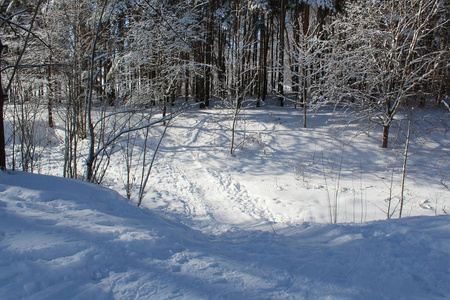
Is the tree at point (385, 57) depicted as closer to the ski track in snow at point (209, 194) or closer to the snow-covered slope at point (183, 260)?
the ski track in snow at point (209, 194)

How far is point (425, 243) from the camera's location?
6.82 ft

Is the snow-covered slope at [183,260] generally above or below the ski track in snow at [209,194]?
above

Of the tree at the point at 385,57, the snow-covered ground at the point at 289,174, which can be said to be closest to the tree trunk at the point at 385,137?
the tree at the point at 385,57

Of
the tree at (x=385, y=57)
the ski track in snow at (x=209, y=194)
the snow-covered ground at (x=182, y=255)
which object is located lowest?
the ski track in snow at (x=209, y=194)

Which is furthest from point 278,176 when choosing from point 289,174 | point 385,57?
point 385,57

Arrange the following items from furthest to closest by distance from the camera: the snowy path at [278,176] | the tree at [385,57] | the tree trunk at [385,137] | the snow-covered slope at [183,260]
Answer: the tree trunk at [385,137], the tree at [385,57], the snowy path at [278,176], the snow-covered slope at [183,260]

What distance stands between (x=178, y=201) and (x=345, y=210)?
13.8 ft

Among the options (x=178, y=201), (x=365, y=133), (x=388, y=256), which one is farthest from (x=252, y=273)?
(x=365, y=133)

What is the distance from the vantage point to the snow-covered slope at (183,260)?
134cm

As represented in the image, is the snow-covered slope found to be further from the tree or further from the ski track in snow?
the tree

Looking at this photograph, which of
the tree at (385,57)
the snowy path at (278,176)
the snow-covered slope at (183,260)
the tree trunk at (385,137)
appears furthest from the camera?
the tree trunk at (385,137)

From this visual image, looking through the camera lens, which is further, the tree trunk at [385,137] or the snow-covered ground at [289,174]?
the tree trunk at [385,137]

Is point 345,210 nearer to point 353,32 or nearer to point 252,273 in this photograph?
point 252,273

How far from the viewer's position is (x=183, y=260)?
5.66ft
